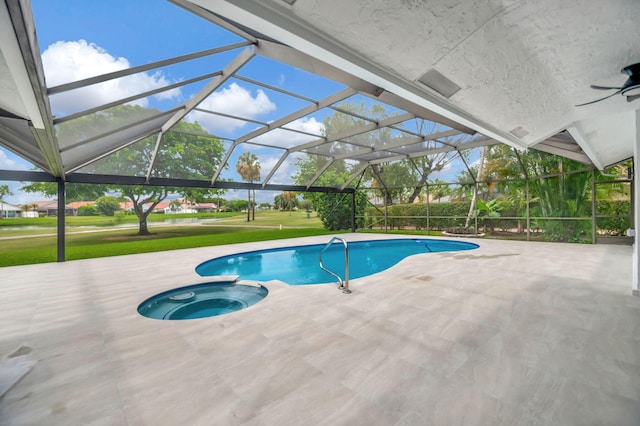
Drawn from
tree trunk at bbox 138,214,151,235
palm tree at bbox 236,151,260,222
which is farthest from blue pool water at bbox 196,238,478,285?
tree trunk at bbox 138,214,151,235

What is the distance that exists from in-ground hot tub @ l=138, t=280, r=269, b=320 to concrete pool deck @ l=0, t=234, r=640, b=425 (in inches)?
9.8

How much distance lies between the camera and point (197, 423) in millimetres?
1709

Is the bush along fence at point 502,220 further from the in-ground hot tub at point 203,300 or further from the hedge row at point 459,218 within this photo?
the in-ground hot tub at point 203,300

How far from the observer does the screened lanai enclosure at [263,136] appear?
3.74 m

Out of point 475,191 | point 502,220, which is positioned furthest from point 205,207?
point 502,220

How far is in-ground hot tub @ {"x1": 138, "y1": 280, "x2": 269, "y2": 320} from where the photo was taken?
13.9ft

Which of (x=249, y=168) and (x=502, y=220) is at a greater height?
(x=249, y=168)

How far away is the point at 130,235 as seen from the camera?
14586 mm

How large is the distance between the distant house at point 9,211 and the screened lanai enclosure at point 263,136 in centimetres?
424

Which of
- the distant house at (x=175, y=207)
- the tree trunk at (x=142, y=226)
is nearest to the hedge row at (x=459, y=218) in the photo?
the distant house at (x=175, y=207)

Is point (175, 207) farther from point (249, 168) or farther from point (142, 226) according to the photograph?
point (249, 168)

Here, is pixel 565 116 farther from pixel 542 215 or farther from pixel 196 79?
pixel 542 215

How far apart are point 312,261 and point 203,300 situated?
4.65 m

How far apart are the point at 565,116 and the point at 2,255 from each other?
54.0 feet
